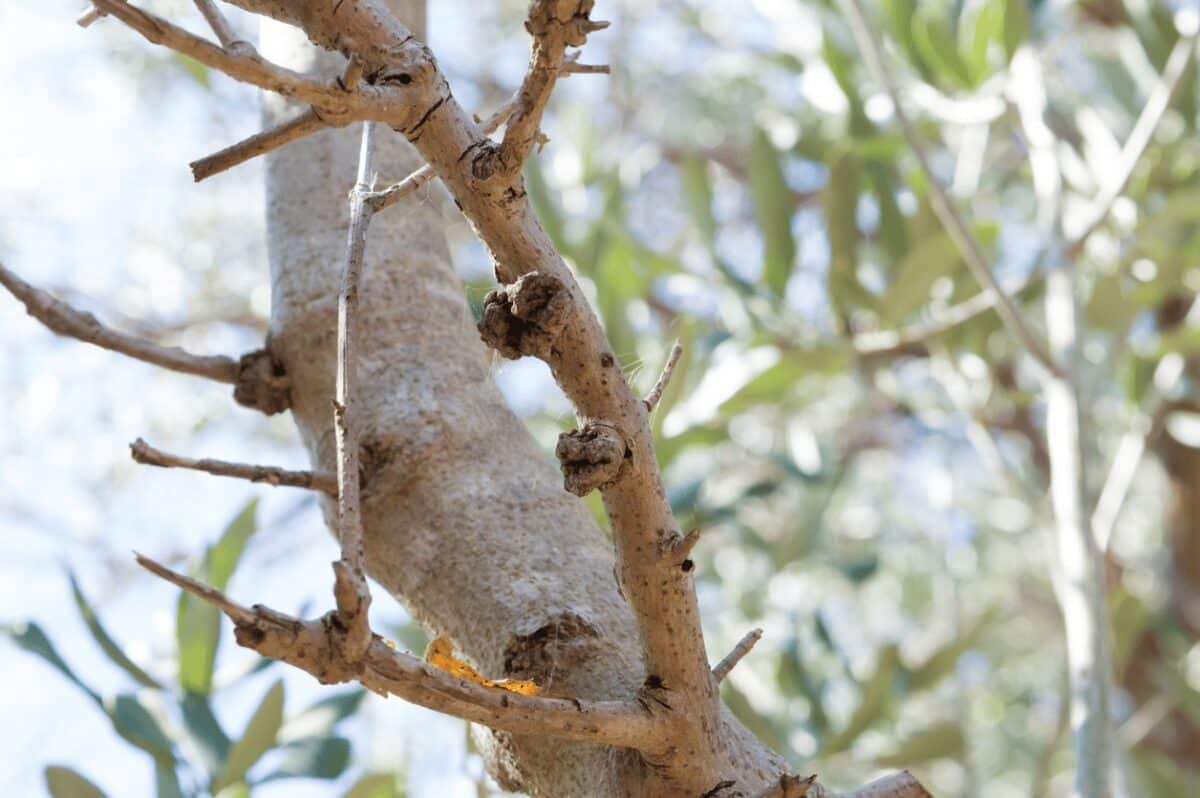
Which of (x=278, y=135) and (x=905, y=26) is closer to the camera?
(x=278, y=135)

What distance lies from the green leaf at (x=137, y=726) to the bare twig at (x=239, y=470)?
43 centimetres

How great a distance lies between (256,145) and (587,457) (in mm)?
168

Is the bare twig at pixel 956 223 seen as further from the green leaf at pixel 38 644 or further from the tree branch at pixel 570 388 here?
the green leaf at pixel 38 644

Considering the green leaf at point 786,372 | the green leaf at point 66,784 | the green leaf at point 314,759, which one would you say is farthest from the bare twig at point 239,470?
the green leaf at point 786,372

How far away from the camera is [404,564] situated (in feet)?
2.04

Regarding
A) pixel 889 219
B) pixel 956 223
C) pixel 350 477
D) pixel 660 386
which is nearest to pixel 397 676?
pixel 350 477

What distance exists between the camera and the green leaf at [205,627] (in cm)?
107

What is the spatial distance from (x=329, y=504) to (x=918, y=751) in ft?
3.23

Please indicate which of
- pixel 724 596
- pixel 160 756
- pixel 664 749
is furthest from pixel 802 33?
pixel 664 749

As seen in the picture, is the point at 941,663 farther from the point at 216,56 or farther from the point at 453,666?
the point at 216,56

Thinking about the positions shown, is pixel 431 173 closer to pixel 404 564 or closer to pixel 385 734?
pixel 404 564

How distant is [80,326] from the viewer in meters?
0.63

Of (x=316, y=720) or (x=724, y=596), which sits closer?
(x=316, y=720)

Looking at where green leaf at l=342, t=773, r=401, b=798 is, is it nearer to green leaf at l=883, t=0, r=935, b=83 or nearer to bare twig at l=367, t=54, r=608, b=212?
bare twig at l=367, t=54, r=608, b=212
